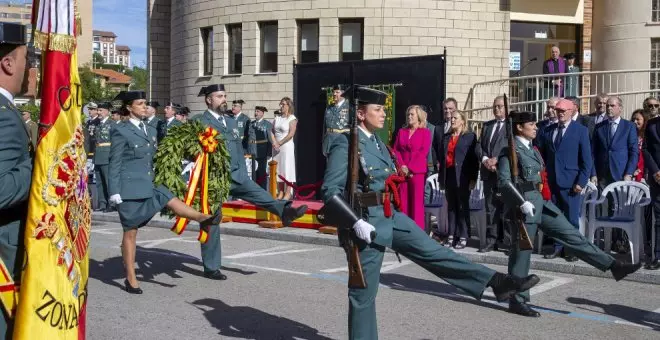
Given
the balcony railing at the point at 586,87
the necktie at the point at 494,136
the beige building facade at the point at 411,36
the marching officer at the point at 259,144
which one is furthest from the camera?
the beige building facade at the point at 411,36

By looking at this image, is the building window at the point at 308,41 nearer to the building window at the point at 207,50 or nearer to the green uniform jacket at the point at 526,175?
the building window at the point at 207,50

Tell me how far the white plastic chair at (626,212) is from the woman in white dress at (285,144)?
7.48 m

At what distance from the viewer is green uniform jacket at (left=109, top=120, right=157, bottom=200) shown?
931 cm

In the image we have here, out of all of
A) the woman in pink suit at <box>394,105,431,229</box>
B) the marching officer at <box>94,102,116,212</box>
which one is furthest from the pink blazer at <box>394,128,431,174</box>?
the marching officer at <box>94,102,116,212</box>

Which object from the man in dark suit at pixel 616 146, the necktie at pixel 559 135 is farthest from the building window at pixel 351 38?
the necktie at pixel 559 135

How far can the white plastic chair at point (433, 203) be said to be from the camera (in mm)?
13391

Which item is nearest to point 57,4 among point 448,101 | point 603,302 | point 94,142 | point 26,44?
point 26,44

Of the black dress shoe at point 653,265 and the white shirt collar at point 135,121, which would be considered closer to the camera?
the white shirt collar at point 135,121

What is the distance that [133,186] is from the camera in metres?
9.32

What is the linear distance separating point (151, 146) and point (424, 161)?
4.58 m

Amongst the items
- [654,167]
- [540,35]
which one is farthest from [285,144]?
[540,35]

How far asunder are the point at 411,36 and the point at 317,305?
55.7ft

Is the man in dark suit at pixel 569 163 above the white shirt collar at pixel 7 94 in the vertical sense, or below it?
below

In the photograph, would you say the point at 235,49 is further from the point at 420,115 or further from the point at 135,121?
the point at 135,121
